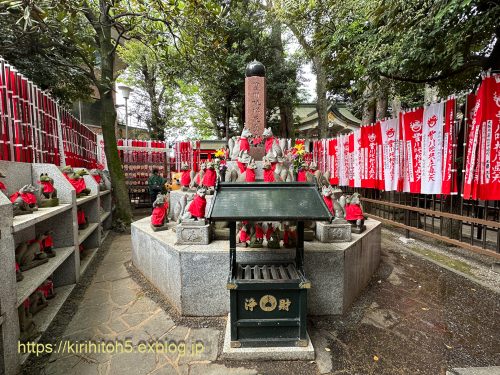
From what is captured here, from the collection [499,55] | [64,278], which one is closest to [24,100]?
[64,278]

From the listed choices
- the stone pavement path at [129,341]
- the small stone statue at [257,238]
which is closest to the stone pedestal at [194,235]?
the small stone statue at [257,238]

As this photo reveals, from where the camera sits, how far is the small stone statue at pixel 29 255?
11.1ft

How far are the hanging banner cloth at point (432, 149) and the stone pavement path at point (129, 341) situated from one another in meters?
6.51

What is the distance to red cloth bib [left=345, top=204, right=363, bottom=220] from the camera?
4785mm

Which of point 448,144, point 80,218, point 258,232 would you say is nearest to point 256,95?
point 448,144

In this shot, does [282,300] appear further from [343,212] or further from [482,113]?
[482,113]

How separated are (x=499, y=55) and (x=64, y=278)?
36.1 ft

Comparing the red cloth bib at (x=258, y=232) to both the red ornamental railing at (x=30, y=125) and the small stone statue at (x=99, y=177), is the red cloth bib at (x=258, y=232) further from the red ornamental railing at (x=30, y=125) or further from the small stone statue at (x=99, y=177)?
the small stone statue at (x=99, y=177)

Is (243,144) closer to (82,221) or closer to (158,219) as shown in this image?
(158,219)

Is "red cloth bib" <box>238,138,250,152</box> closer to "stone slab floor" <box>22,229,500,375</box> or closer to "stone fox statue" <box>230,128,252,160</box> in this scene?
"stone fox statue" <box>230,128,252,160</box>

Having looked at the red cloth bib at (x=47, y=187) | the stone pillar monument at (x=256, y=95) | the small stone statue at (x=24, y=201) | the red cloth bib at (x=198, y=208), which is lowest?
the red cloth bib at (x=198, y=208)

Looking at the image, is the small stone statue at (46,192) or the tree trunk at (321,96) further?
the tree trunk at (321,96)

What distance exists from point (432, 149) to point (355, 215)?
3447 millimetres

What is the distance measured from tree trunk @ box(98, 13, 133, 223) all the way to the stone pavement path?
4.69 m
